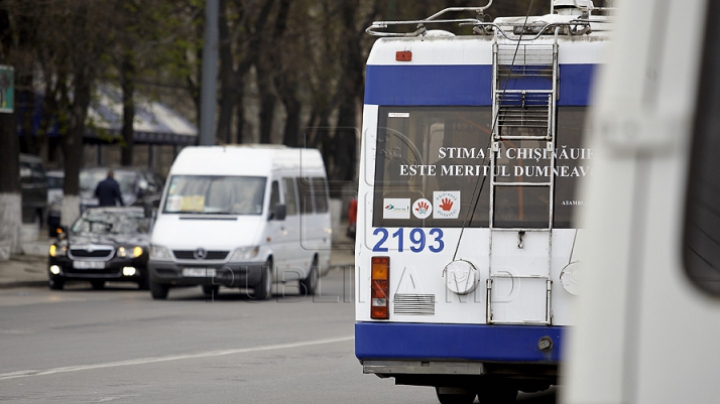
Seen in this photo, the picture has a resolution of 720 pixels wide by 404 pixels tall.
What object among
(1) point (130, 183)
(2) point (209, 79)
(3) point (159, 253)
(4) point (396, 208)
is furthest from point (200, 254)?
(1) point (130, 183)

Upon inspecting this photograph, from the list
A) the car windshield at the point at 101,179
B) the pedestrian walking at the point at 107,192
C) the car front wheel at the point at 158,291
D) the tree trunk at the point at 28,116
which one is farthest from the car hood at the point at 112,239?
the car windshield at the point at 101,179

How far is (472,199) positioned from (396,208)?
1.52 ft

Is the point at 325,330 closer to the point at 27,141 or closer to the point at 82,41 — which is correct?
the point at 82,41

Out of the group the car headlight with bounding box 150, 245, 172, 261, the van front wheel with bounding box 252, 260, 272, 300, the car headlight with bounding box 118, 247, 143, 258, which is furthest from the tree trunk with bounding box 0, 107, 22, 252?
the van front wheel with bounding box 252, 260, 272, 300

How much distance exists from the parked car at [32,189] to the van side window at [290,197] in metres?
14.6

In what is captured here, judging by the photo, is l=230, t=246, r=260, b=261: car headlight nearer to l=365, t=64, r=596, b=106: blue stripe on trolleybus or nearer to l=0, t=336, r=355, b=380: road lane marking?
l=0, t=336, r=355, b=380: road lane marking

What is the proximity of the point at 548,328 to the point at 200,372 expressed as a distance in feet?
15.3

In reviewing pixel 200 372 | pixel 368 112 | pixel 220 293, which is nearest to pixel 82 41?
pixel 220 293

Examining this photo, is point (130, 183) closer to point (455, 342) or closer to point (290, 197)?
point (290, 197)

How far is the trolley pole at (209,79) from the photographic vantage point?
85.1 ft

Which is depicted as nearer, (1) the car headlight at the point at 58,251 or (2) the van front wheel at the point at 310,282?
(1) the car headlight at the point at 58,251

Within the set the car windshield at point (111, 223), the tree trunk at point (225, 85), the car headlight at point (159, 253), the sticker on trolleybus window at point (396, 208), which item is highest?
the tree trunk at point (225, 85)

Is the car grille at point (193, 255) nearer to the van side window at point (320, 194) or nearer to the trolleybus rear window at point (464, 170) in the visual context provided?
the van side window at point (320, 194)

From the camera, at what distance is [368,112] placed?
7.49 meters
